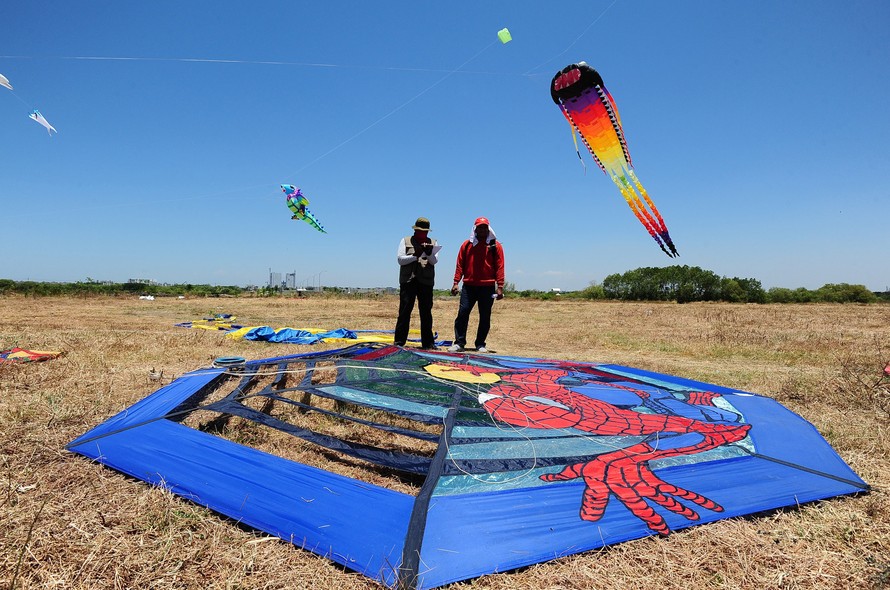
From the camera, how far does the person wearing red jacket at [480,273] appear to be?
504 centimetres

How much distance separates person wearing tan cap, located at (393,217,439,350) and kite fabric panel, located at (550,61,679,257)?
1.85 meters

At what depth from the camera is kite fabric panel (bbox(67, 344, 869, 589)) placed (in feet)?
4.06

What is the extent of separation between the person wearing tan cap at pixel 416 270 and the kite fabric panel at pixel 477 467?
1948 mm

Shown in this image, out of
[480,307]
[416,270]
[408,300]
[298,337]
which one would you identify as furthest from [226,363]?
[298,337]

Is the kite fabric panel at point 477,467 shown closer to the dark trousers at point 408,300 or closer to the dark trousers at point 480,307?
the dark trousers at point 408,300

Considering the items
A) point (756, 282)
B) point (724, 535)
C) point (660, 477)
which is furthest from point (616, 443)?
point (756, 282)

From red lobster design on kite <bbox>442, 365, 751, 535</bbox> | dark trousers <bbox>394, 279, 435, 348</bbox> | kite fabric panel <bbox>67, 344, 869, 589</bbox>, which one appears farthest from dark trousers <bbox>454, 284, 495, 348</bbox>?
kite fabric panel <bbox>67, 344, 869, 589</bbox>

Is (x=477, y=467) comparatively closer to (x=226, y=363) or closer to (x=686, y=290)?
(x=226, y=363)

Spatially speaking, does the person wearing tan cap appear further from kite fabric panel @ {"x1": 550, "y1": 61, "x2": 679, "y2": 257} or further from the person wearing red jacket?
kite fabric panel @ {"x1": 550, "y1": 61, "x2": 679, "y2": 257}

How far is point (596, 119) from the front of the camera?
393cm

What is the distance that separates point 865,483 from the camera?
1.67 metres

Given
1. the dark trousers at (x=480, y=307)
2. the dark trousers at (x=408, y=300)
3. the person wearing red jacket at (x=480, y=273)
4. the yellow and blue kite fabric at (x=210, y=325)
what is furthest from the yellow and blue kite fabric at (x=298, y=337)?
the yellow and blue kite fabric at (x=210, y=325)

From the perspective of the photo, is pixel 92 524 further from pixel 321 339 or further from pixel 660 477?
pixel 321 339

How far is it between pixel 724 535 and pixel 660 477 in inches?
10.6
